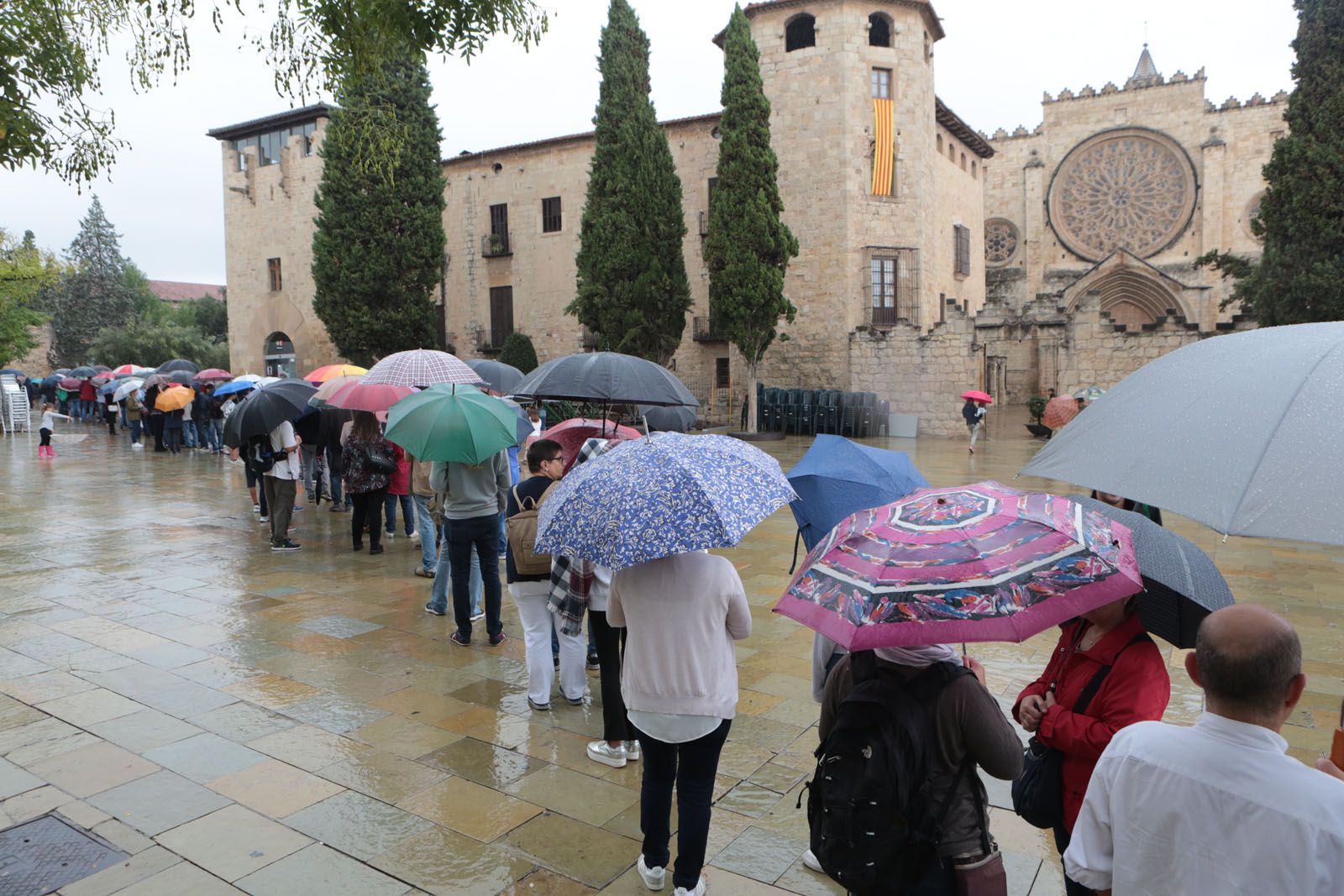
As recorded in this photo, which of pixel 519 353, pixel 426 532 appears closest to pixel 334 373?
pixel 426 532

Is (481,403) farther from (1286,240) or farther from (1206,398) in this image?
(1286,240)

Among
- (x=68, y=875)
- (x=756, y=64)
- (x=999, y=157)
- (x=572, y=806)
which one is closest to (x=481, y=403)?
(x=572, y=806)

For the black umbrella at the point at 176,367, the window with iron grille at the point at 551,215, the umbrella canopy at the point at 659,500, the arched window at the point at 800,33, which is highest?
the arched window at the point at 800,33

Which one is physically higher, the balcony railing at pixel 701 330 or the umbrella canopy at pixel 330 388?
the balcony railing at pixel 701 330

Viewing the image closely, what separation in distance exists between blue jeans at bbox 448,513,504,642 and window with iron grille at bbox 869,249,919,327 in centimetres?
2073

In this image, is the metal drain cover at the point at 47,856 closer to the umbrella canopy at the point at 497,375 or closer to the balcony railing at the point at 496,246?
the umbrella canopy at the point at 497,375

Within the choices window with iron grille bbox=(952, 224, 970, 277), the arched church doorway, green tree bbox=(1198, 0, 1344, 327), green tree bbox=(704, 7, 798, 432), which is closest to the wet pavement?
green tree bbox=(1198, 0, 1344, 327)

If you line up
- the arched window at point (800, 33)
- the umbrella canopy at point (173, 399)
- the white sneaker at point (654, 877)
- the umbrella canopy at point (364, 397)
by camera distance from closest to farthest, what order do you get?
the white sneaker at point (654, 877)
the umbrella canopy at point (364, 397)
the umbrella canopy at point (173, 399)
the arched window at point (800, 33)

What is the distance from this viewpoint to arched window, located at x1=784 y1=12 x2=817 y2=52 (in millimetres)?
24953

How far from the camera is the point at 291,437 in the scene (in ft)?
31.2

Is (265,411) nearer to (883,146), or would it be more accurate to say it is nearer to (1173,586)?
(1173,586)

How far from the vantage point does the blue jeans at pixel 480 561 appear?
6.04m

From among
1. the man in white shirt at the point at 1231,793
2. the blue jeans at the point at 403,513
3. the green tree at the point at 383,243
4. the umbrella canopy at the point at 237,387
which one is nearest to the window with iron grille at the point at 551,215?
the green tree at the point at 383,243

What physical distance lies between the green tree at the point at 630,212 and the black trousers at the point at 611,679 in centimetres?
2043
